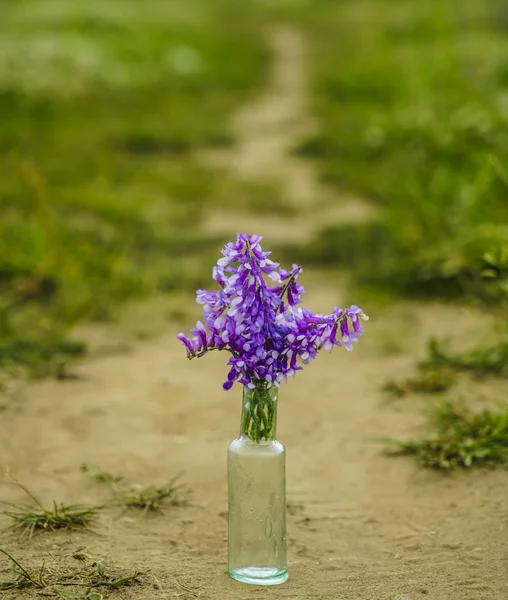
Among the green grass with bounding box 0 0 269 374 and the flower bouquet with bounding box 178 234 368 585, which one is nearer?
the flower bouquet with bounding box 178 234 368 585

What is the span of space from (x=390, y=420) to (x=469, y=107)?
211 inches

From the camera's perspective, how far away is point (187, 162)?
35.8 feet

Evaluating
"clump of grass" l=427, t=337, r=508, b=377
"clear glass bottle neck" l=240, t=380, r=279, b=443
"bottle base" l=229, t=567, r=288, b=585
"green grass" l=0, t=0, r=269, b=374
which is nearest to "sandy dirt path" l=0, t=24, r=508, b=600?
"bottle base" l=229, t=567, r=288, b=585

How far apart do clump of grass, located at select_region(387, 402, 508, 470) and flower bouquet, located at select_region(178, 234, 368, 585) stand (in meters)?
1.12

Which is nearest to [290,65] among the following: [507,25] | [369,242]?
[507,25]

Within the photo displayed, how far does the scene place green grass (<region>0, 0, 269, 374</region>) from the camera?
250 inches

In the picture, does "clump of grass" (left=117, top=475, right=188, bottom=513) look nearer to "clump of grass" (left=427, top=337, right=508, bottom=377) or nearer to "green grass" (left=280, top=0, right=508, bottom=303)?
"green grass" (left=280, top=0, right=508, bottom=303)

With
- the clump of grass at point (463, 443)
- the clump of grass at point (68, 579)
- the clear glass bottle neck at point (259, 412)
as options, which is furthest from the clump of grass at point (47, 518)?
the clump of grass at point (463, 443)

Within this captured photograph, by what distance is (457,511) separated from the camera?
143 inches

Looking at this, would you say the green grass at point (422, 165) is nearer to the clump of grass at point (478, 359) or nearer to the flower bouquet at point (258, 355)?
the clump of grass at point (478, 359)

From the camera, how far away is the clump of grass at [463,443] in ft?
12.9

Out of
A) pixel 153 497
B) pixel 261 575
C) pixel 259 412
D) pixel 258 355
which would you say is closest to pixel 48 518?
pixel 153 497

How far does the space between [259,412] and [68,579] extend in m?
0.68

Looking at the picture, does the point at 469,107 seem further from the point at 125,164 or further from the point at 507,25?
the point at 507,25
